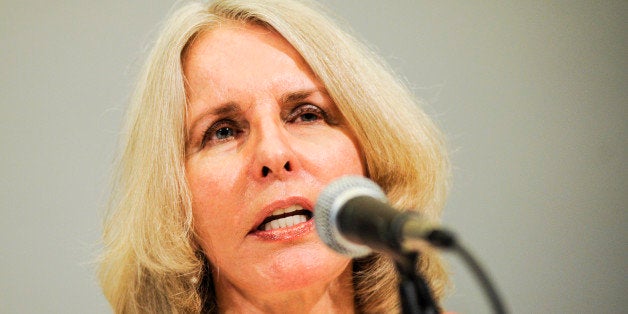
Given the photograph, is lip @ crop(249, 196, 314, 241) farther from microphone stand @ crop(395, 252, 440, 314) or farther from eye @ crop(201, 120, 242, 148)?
microphone stand @ crop(395, 252, 440, 314)

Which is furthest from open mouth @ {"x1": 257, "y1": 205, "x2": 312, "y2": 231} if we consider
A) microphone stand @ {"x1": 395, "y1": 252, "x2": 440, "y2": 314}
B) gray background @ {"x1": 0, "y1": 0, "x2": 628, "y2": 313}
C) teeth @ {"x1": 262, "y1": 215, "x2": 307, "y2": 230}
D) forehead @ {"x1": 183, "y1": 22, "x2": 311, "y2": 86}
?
gray background @ {"x1": 0, "y1": 0, "x2": 628, "y2": 313}

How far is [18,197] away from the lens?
1666 mm

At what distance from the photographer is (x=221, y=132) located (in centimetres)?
129

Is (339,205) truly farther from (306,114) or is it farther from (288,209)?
(306,114)

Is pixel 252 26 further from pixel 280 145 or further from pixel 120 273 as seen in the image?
pixel 120 273

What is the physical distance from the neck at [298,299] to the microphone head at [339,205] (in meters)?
0.43

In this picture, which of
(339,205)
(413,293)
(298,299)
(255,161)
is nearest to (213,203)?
(255,161)

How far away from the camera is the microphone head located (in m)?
0.76

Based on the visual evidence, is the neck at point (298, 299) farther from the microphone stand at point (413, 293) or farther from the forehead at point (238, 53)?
the microphone stand at point (413, 293)

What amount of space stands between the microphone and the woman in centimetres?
35

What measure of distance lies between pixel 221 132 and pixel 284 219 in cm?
23

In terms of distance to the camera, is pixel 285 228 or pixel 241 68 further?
pixel 241 68

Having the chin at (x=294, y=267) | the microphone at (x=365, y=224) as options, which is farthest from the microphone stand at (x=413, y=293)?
the chin at (x=294, y=267)

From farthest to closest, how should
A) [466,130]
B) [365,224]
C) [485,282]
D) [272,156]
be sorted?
[466,130] < [272,156] < [365,224] < [485,282]
